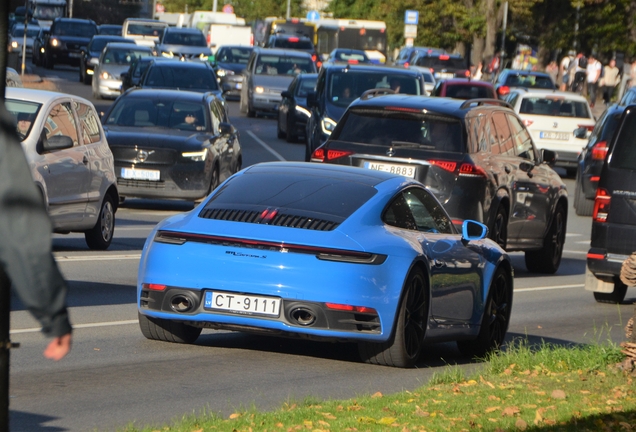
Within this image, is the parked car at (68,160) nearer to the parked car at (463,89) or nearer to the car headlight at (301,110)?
the parked car at (463,89)

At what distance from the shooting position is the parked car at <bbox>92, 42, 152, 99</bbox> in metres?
42.6

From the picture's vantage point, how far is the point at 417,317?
878 cm

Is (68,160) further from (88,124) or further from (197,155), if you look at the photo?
(197,155)

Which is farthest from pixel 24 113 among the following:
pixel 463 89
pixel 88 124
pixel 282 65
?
pixel 282 65

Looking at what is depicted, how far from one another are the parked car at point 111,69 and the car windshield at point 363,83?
60.0 feet

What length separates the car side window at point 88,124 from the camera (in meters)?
14.6

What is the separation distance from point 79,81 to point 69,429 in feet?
160

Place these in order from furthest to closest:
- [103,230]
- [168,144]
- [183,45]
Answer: [183,45], [168,144], [103,230]

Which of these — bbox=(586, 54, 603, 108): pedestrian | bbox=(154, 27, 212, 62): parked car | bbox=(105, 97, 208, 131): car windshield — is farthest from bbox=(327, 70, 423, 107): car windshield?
bbox=(154, 27, 212, 62): parked car

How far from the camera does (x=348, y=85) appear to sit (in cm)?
2520

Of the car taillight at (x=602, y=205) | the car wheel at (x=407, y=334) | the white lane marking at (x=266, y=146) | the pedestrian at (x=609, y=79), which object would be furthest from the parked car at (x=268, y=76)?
the car wheel at (x=407, y=334)

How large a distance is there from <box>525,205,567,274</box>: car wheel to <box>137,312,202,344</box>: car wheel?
318 inches

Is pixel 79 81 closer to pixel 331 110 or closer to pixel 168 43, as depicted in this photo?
pixel 168 43

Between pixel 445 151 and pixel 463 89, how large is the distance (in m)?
19.1
